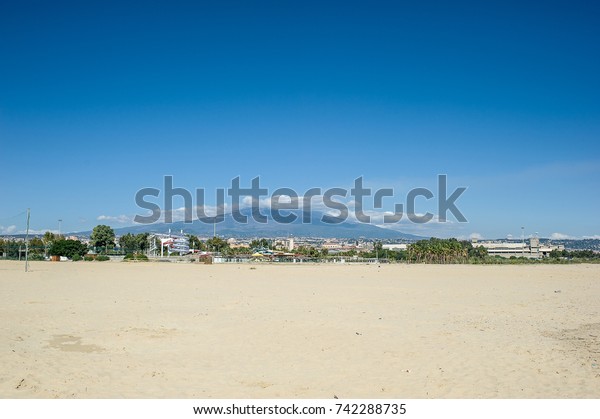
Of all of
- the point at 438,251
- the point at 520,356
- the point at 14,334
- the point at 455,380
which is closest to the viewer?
the point at 455,380

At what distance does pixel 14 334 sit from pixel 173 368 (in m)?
4.46

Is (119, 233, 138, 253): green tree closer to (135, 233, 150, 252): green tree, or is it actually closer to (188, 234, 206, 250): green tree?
(135, 233, 150, 252): green tree

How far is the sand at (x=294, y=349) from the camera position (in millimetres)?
7039

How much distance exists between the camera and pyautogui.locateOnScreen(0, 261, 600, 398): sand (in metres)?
7.04

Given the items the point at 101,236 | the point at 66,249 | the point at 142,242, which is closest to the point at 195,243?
the point at 142,242

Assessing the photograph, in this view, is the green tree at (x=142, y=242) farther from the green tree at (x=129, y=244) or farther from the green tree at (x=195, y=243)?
the green tree at (x=195, y=243)

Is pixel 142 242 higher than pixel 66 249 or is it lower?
higher

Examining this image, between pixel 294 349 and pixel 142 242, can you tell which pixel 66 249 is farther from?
pixel 294 349

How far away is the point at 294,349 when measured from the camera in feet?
31.5

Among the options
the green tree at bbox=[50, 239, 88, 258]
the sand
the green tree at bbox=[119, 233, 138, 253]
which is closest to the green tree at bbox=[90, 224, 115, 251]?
the green tree at bbox=[119, 233, 138, 253]

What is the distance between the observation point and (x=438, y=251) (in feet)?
262
